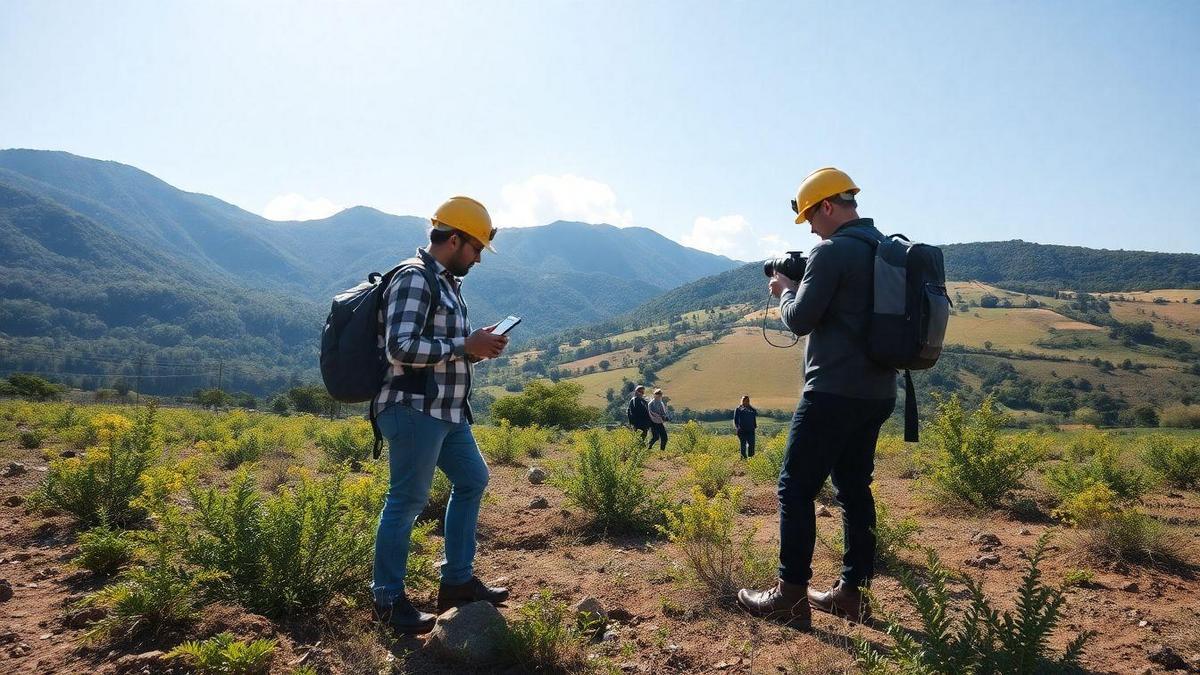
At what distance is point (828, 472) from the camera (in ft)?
9.76

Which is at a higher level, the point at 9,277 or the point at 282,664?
the point at 9,277

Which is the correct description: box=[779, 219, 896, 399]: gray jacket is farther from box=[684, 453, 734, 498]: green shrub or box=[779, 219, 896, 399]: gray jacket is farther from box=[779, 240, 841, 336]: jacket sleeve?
box=[684, 453, 734, 498]: green shrub

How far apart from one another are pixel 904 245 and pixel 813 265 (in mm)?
434

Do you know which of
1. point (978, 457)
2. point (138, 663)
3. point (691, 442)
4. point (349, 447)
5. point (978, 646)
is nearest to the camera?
point (978, 646)

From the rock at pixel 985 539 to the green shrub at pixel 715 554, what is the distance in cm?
194

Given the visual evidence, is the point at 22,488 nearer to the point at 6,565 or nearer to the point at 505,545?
the point at 6,565

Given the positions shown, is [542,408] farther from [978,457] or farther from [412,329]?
[412,329]

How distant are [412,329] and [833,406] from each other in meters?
2.00

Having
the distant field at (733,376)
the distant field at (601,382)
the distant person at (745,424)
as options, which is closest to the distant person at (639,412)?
the distant person at (745,424)

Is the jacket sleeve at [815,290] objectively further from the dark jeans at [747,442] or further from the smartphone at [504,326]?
Answer: the dark jeans at [747,442]

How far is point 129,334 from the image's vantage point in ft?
489

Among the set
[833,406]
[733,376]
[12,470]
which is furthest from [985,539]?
[733,376]

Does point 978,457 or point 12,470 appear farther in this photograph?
point 12,470

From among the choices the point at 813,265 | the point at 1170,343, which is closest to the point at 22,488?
the point at 813,265
